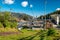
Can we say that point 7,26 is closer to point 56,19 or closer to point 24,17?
point 56,19

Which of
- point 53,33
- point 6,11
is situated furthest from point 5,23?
point 53,33

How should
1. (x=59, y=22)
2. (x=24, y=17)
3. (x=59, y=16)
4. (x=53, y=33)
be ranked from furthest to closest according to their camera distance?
(x=24, y=17), (x=59, y=16), (x=59, y=22), (x=53, y=33)

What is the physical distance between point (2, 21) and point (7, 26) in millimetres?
3310

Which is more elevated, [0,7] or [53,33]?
[0,7]

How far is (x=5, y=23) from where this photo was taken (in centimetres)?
4375

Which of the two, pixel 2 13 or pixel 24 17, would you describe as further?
pixel 24 17

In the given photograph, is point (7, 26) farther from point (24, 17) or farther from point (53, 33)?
point (24, 17)

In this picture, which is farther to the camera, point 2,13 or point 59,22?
point 59,22

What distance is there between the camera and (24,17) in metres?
124

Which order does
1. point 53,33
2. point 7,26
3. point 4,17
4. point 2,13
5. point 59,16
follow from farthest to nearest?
point 59,16
point 2,13
point 4,17
point 7,26
point 53,33

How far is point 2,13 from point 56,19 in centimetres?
3664

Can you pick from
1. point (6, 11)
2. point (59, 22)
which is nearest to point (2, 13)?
point (6, 11)

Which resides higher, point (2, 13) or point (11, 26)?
point (2, 13)

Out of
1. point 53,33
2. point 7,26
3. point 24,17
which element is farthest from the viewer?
point 24,17
